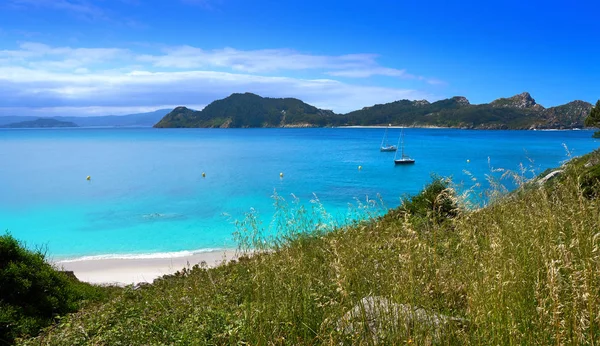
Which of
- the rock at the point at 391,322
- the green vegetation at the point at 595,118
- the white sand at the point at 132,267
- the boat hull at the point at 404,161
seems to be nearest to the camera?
the rock at the point at 391,322

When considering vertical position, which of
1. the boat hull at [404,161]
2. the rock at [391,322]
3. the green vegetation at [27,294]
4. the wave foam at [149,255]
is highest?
the rock at [391,322]

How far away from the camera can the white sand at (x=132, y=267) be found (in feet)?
55.6

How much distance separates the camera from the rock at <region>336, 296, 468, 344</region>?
2.97 metres

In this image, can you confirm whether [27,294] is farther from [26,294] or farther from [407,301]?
[407,301]

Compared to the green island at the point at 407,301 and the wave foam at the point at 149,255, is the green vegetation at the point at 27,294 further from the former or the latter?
the wave foam at the point at 149,255

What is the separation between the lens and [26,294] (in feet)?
23.8

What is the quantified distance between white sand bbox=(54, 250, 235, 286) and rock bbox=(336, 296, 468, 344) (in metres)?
14.1

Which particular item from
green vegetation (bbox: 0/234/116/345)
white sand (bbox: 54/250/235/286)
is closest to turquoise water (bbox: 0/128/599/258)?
white sand (bbox: 54/250/235/286)

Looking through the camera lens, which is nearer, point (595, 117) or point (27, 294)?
point (27, 294)

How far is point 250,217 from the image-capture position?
8.70m

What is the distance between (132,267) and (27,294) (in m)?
12.3

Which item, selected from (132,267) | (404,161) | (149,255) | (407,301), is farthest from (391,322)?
(404,161)

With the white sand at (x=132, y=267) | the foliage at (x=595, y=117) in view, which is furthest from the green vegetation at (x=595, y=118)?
the white sand at (x=132, y=267)

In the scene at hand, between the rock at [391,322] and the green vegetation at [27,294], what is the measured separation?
5835 millimetres
